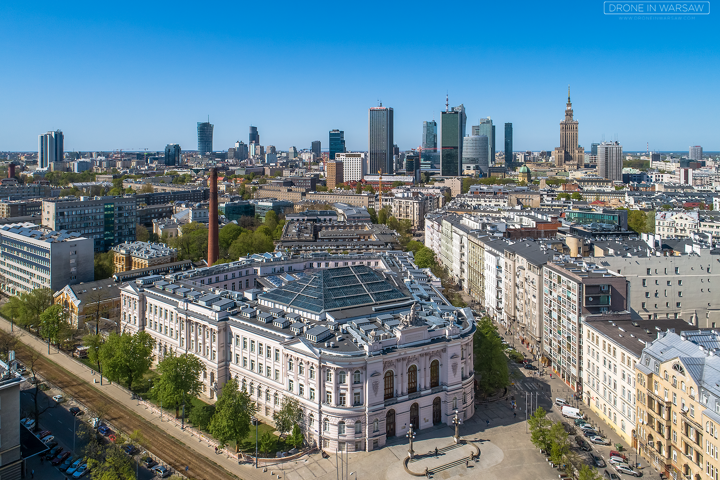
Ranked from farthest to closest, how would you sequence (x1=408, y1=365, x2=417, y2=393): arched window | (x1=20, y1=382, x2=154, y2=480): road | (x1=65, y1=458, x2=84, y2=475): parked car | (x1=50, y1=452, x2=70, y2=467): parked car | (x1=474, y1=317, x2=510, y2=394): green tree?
(x1=474, y1=317, x2=510, y2=394): green tree, (x1=408, y1=365, x2=417, y2=393): arched window, (x1=50, y1=452, x2=70, y2=467): parked car, (x1=20, y1=382, x2=154, y2=480): road, (x1=65, y1=458, x2=84, y2=475): parked car

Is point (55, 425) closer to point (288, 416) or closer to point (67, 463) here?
point (67, 463)

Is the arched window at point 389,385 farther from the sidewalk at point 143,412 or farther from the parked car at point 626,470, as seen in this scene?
the parked car at point 626,470

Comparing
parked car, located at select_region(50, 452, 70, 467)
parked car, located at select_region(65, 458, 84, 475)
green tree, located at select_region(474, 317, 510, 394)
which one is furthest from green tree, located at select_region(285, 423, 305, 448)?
green tree, located at select_region(474, 317, 510, 394)

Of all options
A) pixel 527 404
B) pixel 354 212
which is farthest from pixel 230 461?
pixel 354 212

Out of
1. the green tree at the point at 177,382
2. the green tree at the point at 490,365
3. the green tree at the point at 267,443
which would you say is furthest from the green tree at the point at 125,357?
the green tree at the point at 490,365

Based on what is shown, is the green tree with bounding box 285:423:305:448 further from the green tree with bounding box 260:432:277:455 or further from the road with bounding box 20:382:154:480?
the road with bounding box 20:382:154:480

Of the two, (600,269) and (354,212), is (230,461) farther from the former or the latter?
(354,212)
